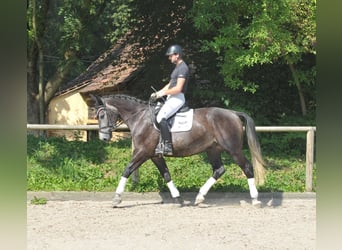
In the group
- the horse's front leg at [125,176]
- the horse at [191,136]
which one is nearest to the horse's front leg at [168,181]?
the horse at [191,136]

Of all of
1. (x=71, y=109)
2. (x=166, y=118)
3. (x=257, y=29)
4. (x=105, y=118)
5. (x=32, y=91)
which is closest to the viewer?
(x=166, y=118)

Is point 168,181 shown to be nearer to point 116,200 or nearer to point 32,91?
point 116,200

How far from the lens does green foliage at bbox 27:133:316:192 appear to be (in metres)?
8.88

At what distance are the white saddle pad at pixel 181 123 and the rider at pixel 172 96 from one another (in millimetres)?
113

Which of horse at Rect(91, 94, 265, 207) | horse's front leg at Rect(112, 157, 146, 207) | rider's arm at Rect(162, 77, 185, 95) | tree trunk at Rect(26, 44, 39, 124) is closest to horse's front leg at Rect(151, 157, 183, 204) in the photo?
horse at Rect(91, 94, 265, 207)

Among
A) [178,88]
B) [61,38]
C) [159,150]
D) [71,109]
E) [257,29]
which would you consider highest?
[61,38]

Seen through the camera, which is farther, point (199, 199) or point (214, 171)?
point (214, 171)

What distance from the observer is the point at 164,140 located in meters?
7.36

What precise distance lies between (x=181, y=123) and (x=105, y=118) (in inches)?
47.1

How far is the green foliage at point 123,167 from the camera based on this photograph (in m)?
8.88

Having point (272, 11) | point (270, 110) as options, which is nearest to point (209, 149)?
point (272, 11)

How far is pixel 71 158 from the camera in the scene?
10367 mm

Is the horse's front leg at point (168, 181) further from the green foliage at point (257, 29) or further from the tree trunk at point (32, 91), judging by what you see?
the tree trunk at point (32, 91)

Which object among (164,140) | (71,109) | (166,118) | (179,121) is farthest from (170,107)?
(71,109)
